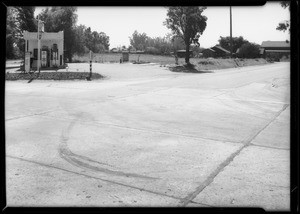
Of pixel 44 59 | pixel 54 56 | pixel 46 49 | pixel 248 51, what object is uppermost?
pixel 248 51

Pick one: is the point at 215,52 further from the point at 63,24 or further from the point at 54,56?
the point at 54,56

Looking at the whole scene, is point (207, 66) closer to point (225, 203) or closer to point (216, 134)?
point (216, 134)

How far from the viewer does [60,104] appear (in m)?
9.88

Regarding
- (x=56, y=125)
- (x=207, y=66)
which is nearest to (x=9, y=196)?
(x=56, y=125)

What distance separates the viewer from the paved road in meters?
3.45

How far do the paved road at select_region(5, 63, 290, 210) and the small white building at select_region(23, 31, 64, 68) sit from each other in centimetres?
1924

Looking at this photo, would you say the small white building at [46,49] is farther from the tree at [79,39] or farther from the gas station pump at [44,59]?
the tree at [79,39]

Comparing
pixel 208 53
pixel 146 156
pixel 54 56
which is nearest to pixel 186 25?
pixel 54 56

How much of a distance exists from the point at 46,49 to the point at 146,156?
Result: 984 inches

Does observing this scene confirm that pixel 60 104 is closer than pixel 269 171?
No

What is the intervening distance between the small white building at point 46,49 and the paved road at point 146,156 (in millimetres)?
19241

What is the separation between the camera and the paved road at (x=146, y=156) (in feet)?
11.3

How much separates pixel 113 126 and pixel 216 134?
2287 mm

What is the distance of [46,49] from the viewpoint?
27.5 m
